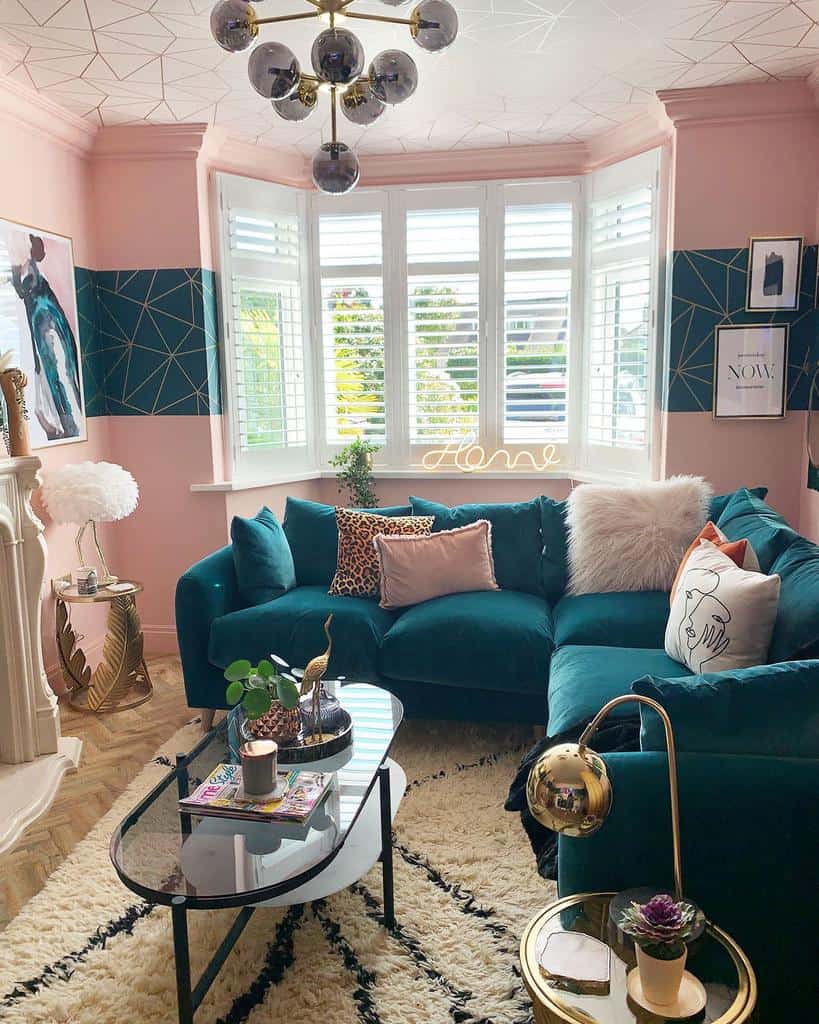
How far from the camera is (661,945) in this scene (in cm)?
127

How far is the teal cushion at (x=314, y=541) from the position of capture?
12.4 feet

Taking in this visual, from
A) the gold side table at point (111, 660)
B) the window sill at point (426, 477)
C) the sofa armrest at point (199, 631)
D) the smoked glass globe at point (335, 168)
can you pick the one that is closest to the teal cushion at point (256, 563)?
the sofa armrest at point (199, 631)

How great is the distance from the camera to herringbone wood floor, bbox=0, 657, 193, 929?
2.46 metres

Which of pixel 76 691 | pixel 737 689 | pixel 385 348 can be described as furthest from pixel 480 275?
pixel 737 689

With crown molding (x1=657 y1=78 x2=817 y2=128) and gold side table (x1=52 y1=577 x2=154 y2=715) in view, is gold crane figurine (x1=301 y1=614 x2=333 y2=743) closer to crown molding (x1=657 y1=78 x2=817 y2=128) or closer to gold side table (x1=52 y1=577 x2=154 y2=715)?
gold side table (x1=52 y1=577 x2=154 y2=715)

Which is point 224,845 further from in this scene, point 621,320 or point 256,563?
point 621,320

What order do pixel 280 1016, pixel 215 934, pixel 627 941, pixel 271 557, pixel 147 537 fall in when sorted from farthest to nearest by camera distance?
pixel 147 537, pixel 271 557, pixel 215 934, pixel 280 1016, pixel 627 941

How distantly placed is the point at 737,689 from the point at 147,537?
3.52m

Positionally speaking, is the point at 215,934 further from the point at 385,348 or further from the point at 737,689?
the point at 385,348

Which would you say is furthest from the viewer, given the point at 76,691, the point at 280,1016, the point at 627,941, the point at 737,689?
the point at 76,691

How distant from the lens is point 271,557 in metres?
3.55

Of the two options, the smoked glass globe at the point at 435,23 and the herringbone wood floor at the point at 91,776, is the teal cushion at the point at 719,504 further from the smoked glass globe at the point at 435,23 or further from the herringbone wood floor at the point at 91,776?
the herringbone wood floor at the point at 91,776

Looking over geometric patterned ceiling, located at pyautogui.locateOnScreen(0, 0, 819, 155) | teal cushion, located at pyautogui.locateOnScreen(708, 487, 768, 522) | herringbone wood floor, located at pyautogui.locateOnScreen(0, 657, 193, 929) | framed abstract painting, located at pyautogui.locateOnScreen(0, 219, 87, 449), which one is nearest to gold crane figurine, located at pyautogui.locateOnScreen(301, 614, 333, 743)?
herringbone wood floor, located at pyautogui.locateOnScreen(0, 657, 193, 929)

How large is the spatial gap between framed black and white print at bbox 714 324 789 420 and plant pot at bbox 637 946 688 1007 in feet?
10.2
